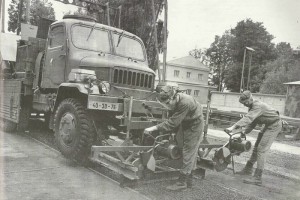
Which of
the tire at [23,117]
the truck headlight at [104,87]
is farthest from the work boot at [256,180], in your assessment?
the tire at [23,117]

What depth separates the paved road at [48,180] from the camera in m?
4.33

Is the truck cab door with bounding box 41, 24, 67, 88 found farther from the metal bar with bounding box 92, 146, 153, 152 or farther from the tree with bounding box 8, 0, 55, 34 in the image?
the tree with bounding box 8, 0, 55, 34

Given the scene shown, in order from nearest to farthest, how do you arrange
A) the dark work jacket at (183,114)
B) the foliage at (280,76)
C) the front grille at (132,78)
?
the dark work jacket at (183,114)
the front grille at (132,78)
the foliage at (280,76)

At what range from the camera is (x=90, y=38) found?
7.16 m

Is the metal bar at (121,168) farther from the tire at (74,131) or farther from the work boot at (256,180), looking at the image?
the work boot at (256,180)

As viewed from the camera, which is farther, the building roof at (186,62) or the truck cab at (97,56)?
the building roof at (186,62)

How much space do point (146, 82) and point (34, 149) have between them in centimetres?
259

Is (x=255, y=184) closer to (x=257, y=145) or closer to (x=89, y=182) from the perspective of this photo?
(x=257, y=145)

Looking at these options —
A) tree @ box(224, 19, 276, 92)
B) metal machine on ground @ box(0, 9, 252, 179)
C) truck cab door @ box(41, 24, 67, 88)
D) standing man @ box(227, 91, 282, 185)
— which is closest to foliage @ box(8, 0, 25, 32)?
metal machine on ground @ box(0, 9, 252, 179)

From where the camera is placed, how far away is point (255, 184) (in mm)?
5863

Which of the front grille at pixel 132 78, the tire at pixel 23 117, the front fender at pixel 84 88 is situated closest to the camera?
the front fender at pixel 84 88

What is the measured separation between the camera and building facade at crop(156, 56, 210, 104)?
171 feet

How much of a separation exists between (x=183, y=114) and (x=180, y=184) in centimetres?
101

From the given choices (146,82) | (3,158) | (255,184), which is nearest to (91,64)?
(146,82)
